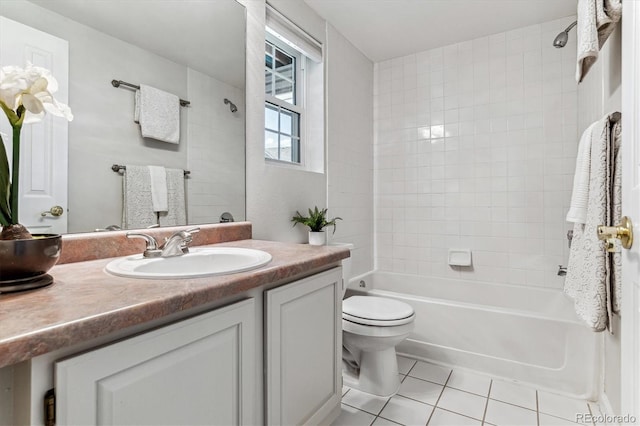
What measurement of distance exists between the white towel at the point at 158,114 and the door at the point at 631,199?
60.9 inches

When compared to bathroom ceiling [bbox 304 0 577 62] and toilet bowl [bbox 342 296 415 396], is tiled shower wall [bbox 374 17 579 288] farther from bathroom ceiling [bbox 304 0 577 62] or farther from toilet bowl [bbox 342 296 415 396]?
toilet bowl [bbox 342 296 415 396]

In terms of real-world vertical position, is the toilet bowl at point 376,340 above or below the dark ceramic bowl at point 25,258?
below

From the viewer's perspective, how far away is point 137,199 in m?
1.33

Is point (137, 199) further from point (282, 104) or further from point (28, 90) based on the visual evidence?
point (282, 104)

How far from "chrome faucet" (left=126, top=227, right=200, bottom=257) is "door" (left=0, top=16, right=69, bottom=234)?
0.25 metres

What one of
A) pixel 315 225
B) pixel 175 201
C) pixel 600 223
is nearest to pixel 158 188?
pixel 175 201

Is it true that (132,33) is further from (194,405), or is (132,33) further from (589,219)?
(589,219)

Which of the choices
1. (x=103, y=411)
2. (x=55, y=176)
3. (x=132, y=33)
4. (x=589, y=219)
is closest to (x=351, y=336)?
(x=589, y=219)

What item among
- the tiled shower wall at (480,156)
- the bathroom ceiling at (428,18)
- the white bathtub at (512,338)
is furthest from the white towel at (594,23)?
the white bathtub at (512,338)

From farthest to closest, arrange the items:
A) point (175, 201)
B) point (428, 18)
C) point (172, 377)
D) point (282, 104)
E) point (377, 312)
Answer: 1. point (428, 18)
2. point (282, 104)
3. point (377, 312)
4. point (175, 201)
5. point (172, 377)

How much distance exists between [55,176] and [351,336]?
1.56 metres

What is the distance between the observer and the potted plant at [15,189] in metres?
0.75

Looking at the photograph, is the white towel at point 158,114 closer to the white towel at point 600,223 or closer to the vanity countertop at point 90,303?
the vanity countertop at point 90,303

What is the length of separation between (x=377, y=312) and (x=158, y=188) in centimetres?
132
